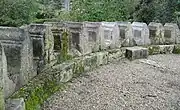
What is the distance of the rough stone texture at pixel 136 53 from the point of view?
15.9ft

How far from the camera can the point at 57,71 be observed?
10.3 ft

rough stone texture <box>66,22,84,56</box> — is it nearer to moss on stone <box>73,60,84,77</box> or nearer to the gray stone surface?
the gray stone surface

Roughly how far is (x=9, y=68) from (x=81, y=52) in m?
1.52

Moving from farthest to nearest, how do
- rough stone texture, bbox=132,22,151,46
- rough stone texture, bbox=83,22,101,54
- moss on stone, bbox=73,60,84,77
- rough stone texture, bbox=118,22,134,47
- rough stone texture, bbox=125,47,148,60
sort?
rough stone texture, bbox=132,22,151,46
rough stone texture, bbox=118,22,134,47
rough stone texture, bbox=125,47,148,60
rough stone texture, bbox=83,22,101,54
moss on stone, bbox=73,60,84,77

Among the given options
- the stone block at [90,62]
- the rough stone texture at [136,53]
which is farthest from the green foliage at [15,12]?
the stone block at [90,62]

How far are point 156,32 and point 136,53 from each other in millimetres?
1010

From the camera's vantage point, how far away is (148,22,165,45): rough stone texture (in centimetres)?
568

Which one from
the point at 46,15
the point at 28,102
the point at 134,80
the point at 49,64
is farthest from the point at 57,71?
the point at 46,15

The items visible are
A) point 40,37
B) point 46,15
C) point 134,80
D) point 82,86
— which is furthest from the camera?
point 46,15

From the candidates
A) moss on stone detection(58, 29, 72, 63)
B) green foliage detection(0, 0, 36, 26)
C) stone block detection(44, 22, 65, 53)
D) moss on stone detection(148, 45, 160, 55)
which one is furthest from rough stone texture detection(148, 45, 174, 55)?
green foliage detection(0, 0, 36, 26)

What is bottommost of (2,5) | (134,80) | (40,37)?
(134,80)

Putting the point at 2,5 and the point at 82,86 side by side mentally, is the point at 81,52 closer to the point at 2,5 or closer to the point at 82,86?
the point at 82,86

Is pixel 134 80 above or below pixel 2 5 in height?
below

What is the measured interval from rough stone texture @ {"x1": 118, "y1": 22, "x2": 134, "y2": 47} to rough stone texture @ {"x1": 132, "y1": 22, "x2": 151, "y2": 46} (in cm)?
22
